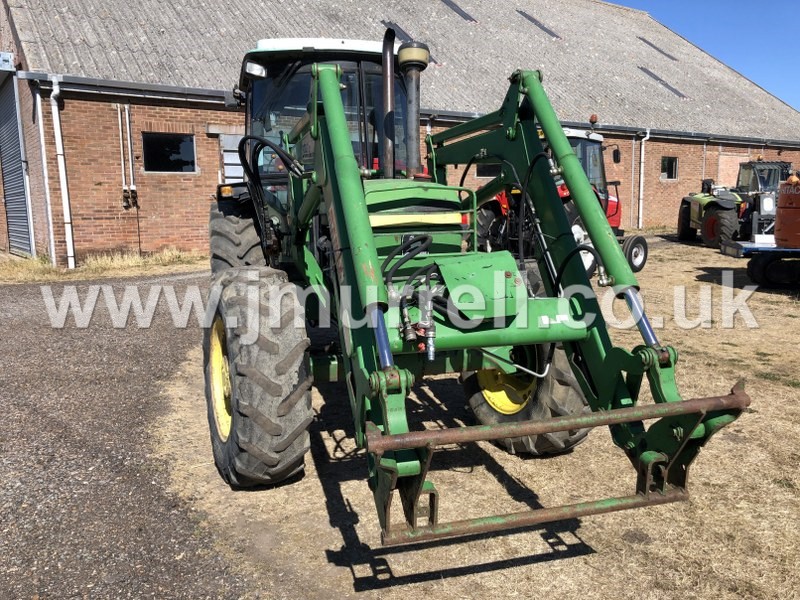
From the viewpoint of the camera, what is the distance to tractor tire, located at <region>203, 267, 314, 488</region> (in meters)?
3.06

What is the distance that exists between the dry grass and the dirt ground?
763 cm

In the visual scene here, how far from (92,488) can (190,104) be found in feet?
36.5

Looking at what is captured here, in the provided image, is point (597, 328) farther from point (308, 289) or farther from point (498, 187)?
point (308, 289)

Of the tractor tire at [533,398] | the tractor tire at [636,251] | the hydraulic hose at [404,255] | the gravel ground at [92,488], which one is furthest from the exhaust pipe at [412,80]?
the tractor tire at [636,251]

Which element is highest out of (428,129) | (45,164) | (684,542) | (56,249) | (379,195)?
(428,129)

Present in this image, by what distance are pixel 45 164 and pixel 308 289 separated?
1009 cm

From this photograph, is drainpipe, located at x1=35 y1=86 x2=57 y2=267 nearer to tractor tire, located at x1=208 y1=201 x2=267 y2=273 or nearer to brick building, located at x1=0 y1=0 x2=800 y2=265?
brick building, located at x1=0 y1=0 x2=800 y2=265

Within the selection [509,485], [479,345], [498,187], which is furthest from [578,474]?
[498,187]

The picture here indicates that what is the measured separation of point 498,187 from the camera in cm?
409

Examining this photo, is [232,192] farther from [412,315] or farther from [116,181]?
[116,181]

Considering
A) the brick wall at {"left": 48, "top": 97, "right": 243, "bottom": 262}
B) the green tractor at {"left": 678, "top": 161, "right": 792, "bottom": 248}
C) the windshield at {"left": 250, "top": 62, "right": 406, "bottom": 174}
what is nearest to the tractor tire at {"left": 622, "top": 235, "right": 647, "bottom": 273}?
the green tractor at {"left": 678, "top": 161, "right": 792, "bottom": 248}

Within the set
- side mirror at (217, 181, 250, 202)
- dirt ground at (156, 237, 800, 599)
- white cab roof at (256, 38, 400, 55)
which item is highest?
white cab roof at (256, 38, 400, 55)

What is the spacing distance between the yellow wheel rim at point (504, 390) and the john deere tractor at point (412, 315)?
11mm

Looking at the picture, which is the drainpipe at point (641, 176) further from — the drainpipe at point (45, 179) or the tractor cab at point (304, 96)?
the tractor cab at point (304, 96)
